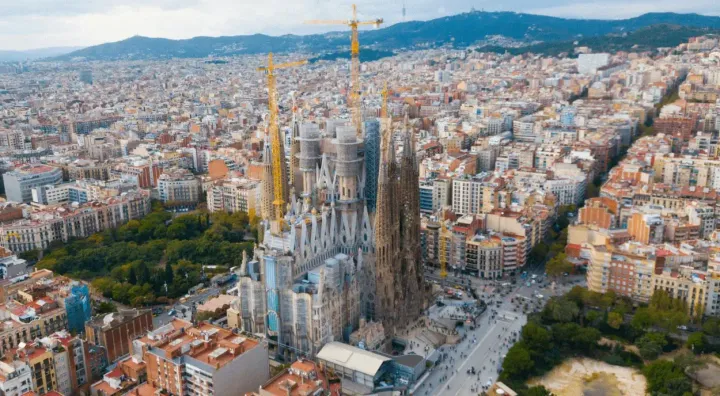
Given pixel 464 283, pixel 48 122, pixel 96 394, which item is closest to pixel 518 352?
pixel 464 283

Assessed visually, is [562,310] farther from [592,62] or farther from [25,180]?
[592,62]

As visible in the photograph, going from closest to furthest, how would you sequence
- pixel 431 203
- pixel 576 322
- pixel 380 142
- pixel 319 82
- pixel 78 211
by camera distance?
1. pixel 576 322
2. pixel 380 142
3. pixel 78 211
4. pixel 431 203
5. pixel 319 82

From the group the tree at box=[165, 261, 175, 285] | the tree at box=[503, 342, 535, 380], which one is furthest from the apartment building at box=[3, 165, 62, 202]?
the tree at box=[503, 342, 535, 380]

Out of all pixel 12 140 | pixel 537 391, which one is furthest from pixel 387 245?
pixel 12 140

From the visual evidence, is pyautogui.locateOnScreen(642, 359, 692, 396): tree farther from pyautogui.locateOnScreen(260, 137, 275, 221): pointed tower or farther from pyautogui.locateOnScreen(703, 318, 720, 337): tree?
pyautogui.locateOnScreen(260, 137, 275, 221): pointed tower

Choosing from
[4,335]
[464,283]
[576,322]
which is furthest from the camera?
[464,283]

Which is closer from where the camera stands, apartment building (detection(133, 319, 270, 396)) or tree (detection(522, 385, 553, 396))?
apartment building (detection(133, 319, 270, 396))

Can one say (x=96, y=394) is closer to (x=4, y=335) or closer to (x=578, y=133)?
(x=4, y=335)
